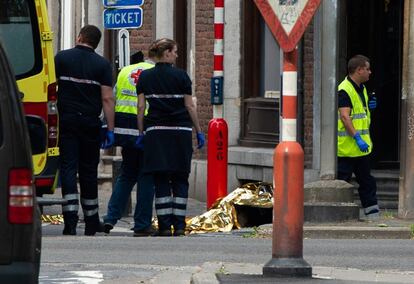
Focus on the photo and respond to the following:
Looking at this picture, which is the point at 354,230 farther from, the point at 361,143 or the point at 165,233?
the point at 165,233

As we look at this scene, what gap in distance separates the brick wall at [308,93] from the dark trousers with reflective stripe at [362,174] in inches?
93.5

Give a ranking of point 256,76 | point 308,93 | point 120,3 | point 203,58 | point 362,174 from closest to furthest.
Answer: point 362,174
point 120,3
point 308,93
point 256,76
point 203,58

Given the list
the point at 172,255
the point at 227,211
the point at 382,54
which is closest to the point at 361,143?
the point at 227,211

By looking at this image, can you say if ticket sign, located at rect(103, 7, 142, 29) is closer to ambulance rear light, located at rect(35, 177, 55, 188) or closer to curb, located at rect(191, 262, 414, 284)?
ambulance rear light, located at rect(35, 177, 55, 188)

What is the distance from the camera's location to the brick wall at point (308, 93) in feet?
64.6

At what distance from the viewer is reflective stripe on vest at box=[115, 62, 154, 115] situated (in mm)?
16359

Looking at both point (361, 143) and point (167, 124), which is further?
point (361, 143)

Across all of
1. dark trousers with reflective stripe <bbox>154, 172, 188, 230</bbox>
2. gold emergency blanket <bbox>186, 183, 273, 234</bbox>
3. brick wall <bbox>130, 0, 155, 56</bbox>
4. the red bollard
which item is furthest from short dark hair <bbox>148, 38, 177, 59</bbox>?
brick wall <bbox>130, 0, 155, 56</bbox>

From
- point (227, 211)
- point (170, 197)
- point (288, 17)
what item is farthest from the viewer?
point (227, 211)

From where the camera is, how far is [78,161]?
1569 centimetres

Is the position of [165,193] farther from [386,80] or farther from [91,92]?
[386,80]

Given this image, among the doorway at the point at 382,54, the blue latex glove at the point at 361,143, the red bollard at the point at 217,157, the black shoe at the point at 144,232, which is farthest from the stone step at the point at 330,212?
the doorway at the point at 382,54

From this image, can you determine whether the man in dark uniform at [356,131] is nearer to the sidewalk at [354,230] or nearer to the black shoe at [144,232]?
the sidewalk at [354,230]

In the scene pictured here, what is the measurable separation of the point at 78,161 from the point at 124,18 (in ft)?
12.3
